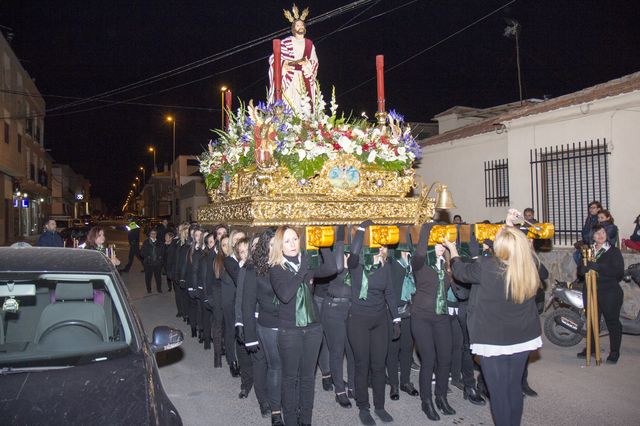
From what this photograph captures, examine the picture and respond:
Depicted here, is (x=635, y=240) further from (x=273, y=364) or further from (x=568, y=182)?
(x=273, y=364)

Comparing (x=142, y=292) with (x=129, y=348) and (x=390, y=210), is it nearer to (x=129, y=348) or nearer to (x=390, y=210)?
(x=390, y=210)

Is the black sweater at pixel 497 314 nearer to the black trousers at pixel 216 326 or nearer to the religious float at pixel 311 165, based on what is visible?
the religious float at pixel 311 165

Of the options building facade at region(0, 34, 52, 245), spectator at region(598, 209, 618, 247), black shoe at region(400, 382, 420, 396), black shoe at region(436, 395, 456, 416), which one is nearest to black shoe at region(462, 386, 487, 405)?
black shoe at region(436, 395, 456, 416)

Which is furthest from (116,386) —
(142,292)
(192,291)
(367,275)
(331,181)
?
(142,292)

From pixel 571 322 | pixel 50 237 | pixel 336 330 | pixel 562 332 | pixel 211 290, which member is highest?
pixel 50 237

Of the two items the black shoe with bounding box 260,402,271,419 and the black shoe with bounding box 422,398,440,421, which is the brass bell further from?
the black shoe with bounding box 260,402,271,419

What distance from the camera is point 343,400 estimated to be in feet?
17.9

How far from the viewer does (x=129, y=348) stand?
3250mm

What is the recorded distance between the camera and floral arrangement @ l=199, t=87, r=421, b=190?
5.70 meters

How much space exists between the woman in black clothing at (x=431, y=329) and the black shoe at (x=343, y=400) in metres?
0.81

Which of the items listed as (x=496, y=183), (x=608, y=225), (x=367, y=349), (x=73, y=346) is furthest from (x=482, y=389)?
(x=496, y=183)

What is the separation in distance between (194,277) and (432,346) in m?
4.47

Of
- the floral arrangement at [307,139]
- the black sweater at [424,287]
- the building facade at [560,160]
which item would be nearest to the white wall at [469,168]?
the building facade at [560,160]

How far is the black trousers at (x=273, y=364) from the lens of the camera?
4.65 metres
